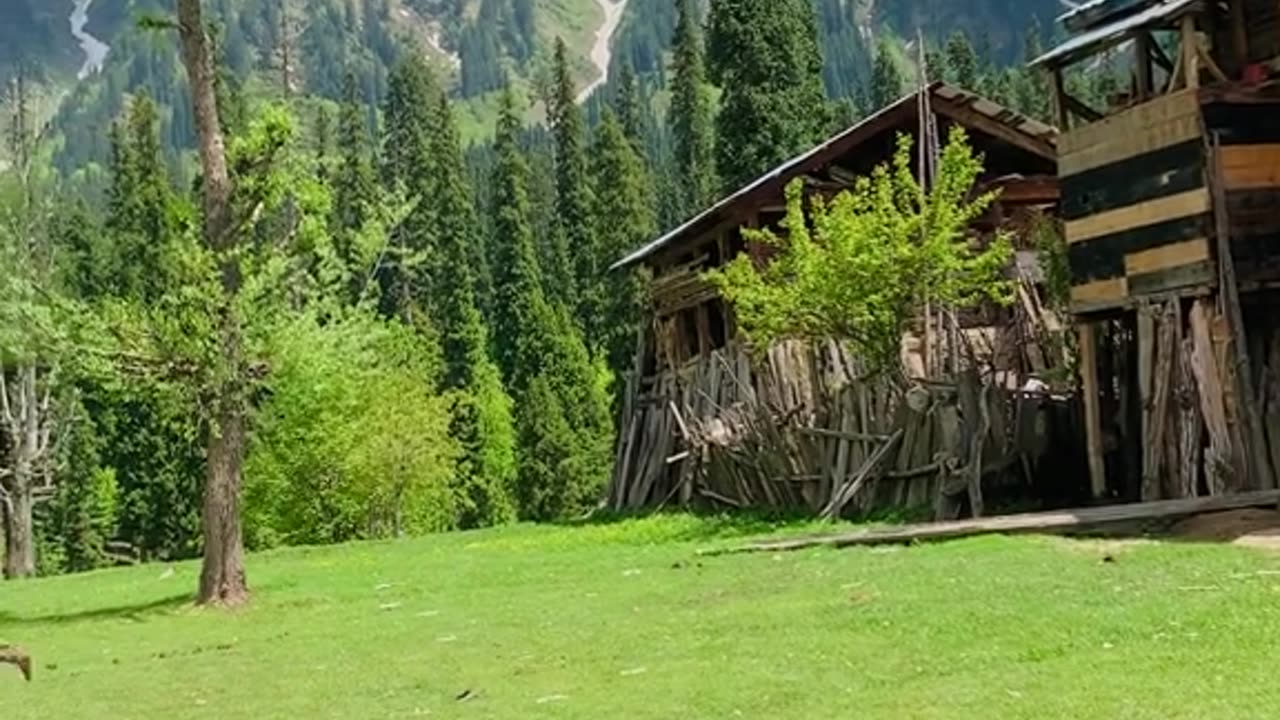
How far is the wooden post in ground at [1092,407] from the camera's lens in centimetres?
2238

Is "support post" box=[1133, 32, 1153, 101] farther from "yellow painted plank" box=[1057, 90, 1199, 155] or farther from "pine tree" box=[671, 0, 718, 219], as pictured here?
"pine tree" box=[671, 0, 718, 219]

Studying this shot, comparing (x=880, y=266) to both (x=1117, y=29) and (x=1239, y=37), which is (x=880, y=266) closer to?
(x=1117, y=29)

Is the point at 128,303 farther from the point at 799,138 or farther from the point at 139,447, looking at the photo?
the point at 139,447

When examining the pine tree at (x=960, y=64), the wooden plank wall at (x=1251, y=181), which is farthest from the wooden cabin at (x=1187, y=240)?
the pine tree at (x=960, y=64)

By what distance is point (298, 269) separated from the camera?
21859mm

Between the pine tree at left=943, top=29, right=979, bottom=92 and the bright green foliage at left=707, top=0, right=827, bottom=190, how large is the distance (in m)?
44.9

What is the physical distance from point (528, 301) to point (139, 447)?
866 inches

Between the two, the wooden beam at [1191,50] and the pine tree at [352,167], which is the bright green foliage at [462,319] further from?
the wooden beam at [1191,50]

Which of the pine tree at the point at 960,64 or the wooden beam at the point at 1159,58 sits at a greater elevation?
the pine tree at the point at 960,64

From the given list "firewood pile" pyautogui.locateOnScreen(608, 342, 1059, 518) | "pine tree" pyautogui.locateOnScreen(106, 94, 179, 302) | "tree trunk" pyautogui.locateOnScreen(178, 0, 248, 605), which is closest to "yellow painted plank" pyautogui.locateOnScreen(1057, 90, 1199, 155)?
"firewood pile" pyautogui.locateOnScreen(608, 342, 1059, 518)

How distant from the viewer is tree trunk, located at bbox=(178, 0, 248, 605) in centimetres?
2125

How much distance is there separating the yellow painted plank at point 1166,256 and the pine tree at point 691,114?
5410cm

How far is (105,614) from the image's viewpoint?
22.4m

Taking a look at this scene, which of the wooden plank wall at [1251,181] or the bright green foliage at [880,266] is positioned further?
the bright green foliage at [880,266]
